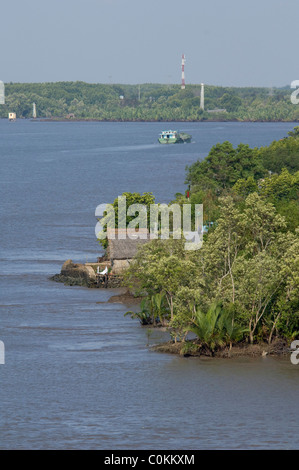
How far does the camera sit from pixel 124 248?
5869cm

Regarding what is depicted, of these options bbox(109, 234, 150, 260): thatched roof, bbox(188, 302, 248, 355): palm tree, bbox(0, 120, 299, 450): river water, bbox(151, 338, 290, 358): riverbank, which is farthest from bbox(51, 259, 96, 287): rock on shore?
bbox(188, 302, 248, 355): palm tree

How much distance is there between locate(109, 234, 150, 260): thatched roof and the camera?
58.4 meters

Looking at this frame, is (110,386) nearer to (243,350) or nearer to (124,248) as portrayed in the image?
(243,350)

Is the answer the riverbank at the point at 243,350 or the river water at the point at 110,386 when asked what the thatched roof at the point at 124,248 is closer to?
the river water at the point at 110,386

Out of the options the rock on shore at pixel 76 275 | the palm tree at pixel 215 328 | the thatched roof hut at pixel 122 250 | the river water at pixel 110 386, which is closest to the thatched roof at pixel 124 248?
the thatched roof hut at pixel 122 250

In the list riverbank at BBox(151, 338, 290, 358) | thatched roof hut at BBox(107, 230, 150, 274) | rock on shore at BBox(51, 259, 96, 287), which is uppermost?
thatched roof hut at BBox(107, 230, 150, 274)

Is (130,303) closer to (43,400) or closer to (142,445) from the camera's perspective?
(43,400)

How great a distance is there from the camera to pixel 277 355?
4025 centimetres

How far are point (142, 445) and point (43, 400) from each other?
606cm

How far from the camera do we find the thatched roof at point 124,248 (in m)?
58.4

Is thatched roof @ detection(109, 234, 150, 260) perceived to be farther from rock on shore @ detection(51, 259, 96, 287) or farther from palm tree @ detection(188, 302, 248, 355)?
palm tree @ detection(188, 302, 248, 355)

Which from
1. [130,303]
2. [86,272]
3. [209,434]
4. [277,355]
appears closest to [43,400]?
[209,434]

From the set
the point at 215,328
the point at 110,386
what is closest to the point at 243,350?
the point at 215,328
